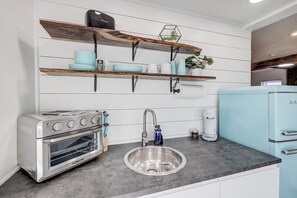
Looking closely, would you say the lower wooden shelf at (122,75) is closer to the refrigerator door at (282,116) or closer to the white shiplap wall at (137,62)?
the white shiplap wall at (137,62)

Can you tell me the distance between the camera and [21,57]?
96 centimetres

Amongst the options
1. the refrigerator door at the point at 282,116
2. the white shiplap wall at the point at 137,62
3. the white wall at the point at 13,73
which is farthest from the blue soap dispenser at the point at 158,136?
the white wall at the point at 13,73

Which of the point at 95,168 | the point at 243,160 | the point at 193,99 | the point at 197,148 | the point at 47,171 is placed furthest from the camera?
the point at 193,99

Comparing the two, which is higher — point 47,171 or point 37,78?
point 37,78

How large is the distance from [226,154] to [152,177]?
682 mm

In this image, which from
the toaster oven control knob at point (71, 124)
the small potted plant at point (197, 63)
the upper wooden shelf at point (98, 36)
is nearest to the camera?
the toaster oven control knob at point (71, 124)

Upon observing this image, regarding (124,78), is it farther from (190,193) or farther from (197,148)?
(190,193)

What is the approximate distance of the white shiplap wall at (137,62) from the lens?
1.18 meters

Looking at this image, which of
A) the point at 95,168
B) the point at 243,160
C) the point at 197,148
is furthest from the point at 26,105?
the point at 243,160

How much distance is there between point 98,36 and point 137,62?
412mm

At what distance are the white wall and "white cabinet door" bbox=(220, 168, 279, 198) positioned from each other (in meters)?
1.29

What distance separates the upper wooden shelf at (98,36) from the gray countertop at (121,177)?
92 centimetres

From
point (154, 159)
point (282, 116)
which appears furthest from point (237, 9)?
point (154, 159)

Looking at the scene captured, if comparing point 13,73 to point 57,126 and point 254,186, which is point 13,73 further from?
point 254,186
